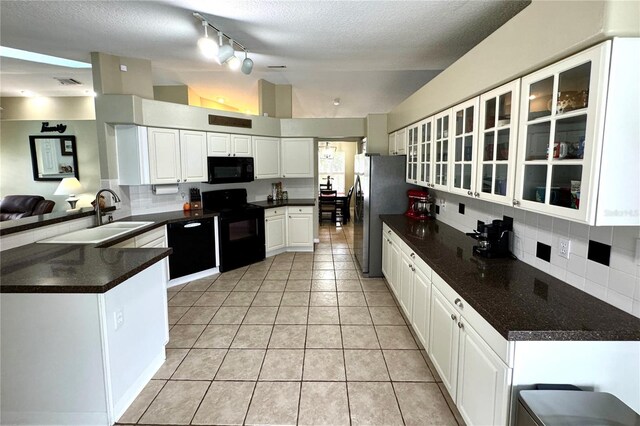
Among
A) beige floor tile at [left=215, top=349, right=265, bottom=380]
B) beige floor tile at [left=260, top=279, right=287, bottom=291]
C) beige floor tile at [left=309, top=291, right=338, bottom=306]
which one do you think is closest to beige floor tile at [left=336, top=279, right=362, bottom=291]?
beige floor tile at [left=309, top=291, right=338, bottom=306]

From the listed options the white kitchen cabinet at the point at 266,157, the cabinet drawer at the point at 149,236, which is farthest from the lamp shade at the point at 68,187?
the white kitchen cabinet at the point at 266,157

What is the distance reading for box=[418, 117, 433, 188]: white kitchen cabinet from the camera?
316cm

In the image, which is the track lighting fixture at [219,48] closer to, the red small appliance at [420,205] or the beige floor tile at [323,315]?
the red small appliance at [420,205]

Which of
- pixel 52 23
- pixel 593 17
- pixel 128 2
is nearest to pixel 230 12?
pixel 128 2

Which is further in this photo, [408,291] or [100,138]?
[100,138]

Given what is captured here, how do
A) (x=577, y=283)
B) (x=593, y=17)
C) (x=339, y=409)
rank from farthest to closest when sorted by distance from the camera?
1. (x=339, y=409)
2. (x=577, y=283)
3. (x=593, y=17)

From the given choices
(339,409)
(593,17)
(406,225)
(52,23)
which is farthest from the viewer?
(406,225)

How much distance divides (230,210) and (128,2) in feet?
8.95

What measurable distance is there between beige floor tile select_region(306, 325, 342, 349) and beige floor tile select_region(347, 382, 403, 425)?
0.51m

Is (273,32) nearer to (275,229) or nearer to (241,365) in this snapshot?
(241,365)

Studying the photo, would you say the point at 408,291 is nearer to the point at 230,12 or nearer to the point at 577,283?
the point at 577,283

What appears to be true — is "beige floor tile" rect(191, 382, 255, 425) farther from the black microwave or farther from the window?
the window

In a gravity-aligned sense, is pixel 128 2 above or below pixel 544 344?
above

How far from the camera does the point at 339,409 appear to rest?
199cm
